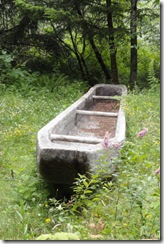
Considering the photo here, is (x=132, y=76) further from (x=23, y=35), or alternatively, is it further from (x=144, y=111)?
(x=144, y=111)

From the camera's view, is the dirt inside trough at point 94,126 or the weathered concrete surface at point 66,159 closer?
the weathered concrete surface at point 66,159

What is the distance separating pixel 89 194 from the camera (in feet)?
10.00

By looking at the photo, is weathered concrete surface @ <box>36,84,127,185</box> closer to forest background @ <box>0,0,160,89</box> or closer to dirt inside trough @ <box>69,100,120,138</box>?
dirt inside trough @ <box>69,100,120,138</box>

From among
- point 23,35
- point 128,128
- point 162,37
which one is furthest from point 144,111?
point 23,35

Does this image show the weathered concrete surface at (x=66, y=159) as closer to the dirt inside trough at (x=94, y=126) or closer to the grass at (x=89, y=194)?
the grass at (x=89, y=194)

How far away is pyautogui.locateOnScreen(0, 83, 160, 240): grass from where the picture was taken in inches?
86.4

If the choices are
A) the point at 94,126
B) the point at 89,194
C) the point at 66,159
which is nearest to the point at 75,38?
the point at 94,126

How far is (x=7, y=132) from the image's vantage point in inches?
233

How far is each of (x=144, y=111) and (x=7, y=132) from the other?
8.40 feet

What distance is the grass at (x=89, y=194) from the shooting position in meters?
2.19

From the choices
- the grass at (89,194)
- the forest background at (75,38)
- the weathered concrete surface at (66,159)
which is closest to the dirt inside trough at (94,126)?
the grass at (89,194)

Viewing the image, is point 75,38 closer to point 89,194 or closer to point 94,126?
point 94,126

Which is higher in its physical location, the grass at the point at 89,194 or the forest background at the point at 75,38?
the forest background at the point at 75,38

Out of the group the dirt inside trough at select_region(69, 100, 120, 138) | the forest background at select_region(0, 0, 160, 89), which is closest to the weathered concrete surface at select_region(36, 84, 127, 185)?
the dirt inside trough at select_region(69, 100, 120, 138)
